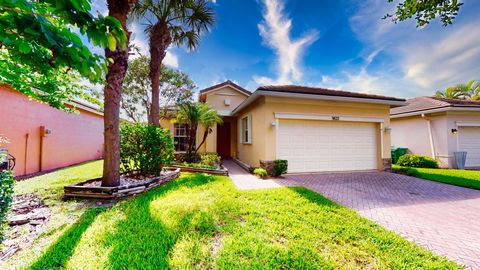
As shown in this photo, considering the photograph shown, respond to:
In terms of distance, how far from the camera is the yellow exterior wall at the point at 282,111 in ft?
26.2

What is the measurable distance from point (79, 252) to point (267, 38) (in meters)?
11.6

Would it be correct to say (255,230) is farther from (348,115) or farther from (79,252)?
(348,115)

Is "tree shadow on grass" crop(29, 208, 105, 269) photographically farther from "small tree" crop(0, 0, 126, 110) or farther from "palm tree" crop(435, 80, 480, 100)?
"palm tree" crop(435, 80, 480, 100)

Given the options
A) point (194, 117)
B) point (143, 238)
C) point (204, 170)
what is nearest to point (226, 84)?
point (194, 117)

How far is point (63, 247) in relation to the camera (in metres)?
2.67

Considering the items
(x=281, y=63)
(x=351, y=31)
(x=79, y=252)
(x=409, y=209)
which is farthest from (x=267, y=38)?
(x=79, y=252)

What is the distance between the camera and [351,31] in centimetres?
945

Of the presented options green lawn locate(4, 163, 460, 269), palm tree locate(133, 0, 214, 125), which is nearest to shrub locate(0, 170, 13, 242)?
green lawn locate(4, 163, 460, 269)

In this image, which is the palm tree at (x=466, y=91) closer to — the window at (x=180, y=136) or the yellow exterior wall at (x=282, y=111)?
the yellow exterior wall at (x=282, y=111)

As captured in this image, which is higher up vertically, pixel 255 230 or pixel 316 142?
pixel 316 142

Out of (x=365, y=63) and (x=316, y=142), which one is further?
(x=365, y=63)

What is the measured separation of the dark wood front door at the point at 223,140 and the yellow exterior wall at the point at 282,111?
5.88 m

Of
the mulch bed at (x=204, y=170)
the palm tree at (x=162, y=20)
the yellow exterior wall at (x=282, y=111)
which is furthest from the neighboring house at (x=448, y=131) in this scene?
the palm tree at (x=162, y=20)

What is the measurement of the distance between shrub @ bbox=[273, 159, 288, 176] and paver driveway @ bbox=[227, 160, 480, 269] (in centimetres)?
40
